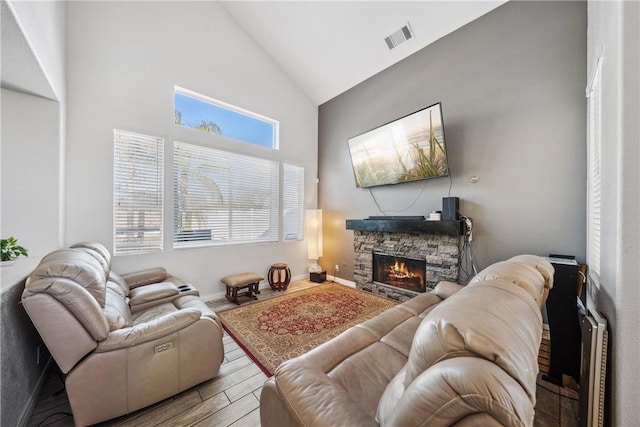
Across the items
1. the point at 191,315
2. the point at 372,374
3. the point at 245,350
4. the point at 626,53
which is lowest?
the point at 245,350

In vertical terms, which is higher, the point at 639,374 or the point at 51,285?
the point at 51,285

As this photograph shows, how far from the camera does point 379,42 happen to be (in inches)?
137

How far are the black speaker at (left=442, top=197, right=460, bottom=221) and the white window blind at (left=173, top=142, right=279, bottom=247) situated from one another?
2877 mm

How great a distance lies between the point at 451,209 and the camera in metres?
2.96

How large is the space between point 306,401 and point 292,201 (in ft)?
13.1

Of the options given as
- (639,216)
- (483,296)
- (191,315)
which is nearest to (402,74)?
(639,216)

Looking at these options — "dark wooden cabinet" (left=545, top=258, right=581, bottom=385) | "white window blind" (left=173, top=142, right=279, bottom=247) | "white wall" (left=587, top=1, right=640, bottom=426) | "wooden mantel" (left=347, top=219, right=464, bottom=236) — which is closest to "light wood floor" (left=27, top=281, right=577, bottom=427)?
"dark wooden cabinet" (left=545, top=258, right=581, bottom=385)

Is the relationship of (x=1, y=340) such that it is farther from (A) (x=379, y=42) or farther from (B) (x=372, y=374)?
(A) (x=379, y=42)

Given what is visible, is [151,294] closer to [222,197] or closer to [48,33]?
[222,197]

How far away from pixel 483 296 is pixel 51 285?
2.06 meters

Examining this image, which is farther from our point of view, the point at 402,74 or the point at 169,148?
the point at 402,74

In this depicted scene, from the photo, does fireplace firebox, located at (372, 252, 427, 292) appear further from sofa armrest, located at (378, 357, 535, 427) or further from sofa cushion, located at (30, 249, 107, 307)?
sofa cushion, located at (30, 249, 107, 307)

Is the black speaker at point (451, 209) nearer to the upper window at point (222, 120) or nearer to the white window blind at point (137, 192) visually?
the upper window at point (222, 120)

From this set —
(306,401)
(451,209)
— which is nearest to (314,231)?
(451,209)
